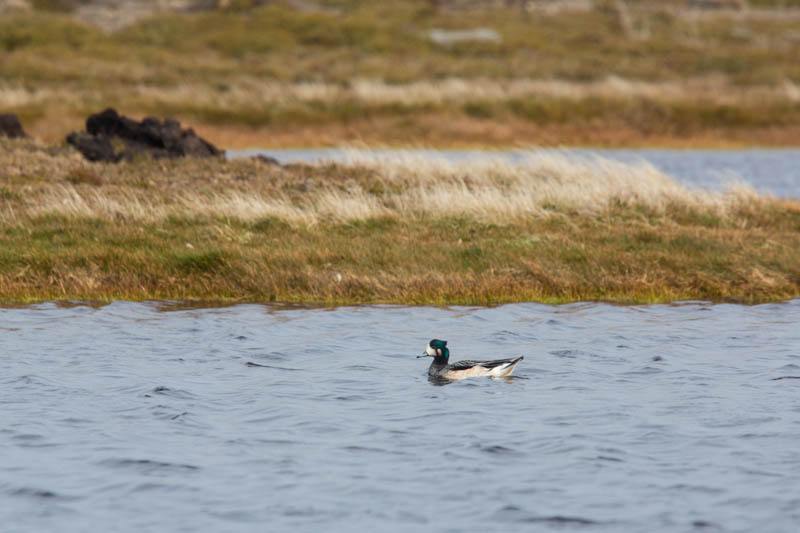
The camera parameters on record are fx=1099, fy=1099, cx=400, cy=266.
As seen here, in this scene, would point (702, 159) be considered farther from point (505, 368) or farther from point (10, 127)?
point (505, 368)

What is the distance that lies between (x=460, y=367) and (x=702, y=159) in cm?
3576

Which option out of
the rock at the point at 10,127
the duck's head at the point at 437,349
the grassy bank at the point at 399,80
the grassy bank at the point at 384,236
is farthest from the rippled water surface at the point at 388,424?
the grassy bank at the point at 399,80

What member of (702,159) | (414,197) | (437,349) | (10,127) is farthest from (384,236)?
(702,159)

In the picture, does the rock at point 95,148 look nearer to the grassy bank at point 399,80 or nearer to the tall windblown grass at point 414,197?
the tall windblown grass at point 414,197

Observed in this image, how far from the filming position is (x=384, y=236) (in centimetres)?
2089

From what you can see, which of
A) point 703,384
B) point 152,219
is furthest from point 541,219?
point 703,384

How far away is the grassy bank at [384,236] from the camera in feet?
60.8

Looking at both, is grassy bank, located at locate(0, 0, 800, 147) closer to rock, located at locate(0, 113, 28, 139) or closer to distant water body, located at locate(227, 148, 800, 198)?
distant water body, located at locate(227, 148, 800, 198)

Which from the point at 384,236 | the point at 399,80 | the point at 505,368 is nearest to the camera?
the point at 505,368

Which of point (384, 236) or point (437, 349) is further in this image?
point (384, 236)

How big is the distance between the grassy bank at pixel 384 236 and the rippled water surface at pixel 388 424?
4.45ft

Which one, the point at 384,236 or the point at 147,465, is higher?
the point at 147,465

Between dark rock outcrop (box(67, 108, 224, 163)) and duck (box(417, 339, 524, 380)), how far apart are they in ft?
59.8

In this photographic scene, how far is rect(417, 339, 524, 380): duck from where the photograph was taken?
13117 millimetres
